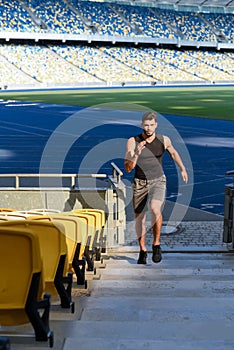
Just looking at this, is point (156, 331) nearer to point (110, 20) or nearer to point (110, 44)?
point (110, 44)

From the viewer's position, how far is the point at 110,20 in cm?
7906

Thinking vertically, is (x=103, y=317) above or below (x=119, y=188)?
above

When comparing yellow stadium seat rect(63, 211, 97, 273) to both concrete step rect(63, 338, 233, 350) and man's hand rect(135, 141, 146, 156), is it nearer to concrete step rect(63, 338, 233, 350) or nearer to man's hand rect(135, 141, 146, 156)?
man's hand rect(135, 141, 146, 156)

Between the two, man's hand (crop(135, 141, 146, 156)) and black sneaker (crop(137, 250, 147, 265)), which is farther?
black sneaker (crop(137, 250, 147, 265))

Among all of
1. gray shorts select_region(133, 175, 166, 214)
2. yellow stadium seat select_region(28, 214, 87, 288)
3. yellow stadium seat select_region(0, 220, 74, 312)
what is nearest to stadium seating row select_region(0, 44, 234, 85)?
gray shorts select_region(133, 175, 166, 214)

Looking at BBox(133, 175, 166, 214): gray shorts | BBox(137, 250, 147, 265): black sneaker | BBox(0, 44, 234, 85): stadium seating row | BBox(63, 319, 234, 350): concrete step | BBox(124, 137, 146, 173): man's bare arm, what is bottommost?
BBox(0, 44, 234, 85): stadium seating row

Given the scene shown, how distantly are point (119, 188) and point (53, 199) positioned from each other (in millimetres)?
1080

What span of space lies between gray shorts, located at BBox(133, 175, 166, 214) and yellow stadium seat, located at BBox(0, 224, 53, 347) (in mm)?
3463

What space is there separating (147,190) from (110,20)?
76201 mm

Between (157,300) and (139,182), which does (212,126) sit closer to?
(139,182)

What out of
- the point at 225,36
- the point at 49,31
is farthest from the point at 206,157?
the point at 225,36

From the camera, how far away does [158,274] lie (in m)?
5.58

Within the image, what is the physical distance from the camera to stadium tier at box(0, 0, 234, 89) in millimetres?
68562

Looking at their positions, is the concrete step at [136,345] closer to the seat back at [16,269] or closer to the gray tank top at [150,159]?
the seat back at [16,269]
